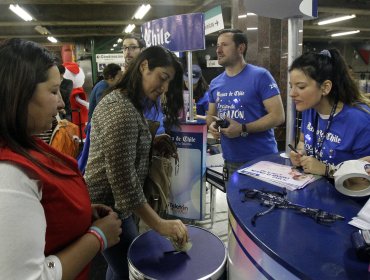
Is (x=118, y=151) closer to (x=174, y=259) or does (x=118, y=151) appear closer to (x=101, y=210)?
(x=101, y=210)

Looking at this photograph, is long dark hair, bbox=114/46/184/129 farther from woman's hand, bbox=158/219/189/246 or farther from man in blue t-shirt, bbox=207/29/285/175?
man in blue t-shirt, bbox=207/29/285/175

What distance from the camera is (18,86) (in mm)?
734

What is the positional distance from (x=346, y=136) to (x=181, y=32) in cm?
192

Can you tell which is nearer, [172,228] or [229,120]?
[172,228]

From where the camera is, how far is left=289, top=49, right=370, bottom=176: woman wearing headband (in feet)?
4.90

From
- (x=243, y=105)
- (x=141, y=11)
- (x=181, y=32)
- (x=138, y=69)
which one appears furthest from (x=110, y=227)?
(x=141, y=11)

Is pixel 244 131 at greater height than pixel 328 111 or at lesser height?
lesser

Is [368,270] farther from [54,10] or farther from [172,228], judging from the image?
[54,10]

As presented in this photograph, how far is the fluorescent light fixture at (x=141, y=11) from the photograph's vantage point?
27.8ft

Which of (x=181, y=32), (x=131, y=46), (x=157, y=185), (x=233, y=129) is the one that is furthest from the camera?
(x=131, y=46)

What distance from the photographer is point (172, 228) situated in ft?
4.17

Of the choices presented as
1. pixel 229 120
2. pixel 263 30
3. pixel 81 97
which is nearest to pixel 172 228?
pixel 229 120

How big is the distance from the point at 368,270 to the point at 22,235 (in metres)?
0.79

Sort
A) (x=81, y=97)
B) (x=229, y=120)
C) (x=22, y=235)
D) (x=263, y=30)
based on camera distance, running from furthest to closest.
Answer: (x=81, y=97) < (x=263, y=30) < (x=229, y=120) < (x=22, y=235)
